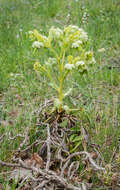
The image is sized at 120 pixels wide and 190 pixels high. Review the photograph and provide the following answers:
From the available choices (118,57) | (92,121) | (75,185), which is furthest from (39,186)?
(118,57)

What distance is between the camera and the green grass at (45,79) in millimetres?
2055

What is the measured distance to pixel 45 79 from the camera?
9.71ft

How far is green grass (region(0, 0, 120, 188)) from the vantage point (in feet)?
6.74

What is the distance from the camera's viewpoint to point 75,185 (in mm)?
1563

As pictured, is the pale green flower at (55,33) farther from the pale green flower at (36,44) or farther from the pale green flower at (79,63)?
the pale green flower at (79,63)

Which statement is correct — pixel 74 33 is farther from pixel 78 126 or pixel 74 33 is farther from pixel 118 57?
pixel 118 57

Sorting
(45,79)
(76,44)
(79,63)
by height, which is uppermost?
(76,44)

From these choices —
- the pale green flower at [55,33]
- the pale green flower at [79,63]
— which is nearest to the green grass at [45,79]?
the pale green flower at [79,63]

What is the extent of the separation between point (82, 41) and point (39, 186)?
105 centimetres

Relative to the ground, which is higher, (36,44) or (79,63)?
(36,44)

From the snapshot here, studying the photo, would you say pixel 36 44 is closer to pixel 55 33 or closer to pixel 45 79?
pixel 55 33

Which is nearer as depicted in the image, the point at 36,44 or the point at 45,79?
the point at 36,44

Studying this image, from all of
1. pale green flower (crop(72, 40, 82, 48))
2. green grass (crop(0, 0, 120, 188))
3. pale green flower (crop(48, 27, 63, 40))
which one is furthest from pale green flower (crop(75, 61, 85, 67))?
green grass (crop(0, 0, 120, 188))

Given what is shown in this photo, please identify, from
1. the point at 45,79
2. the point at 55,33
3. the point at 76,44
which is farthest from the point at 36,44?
the point at 45,79
